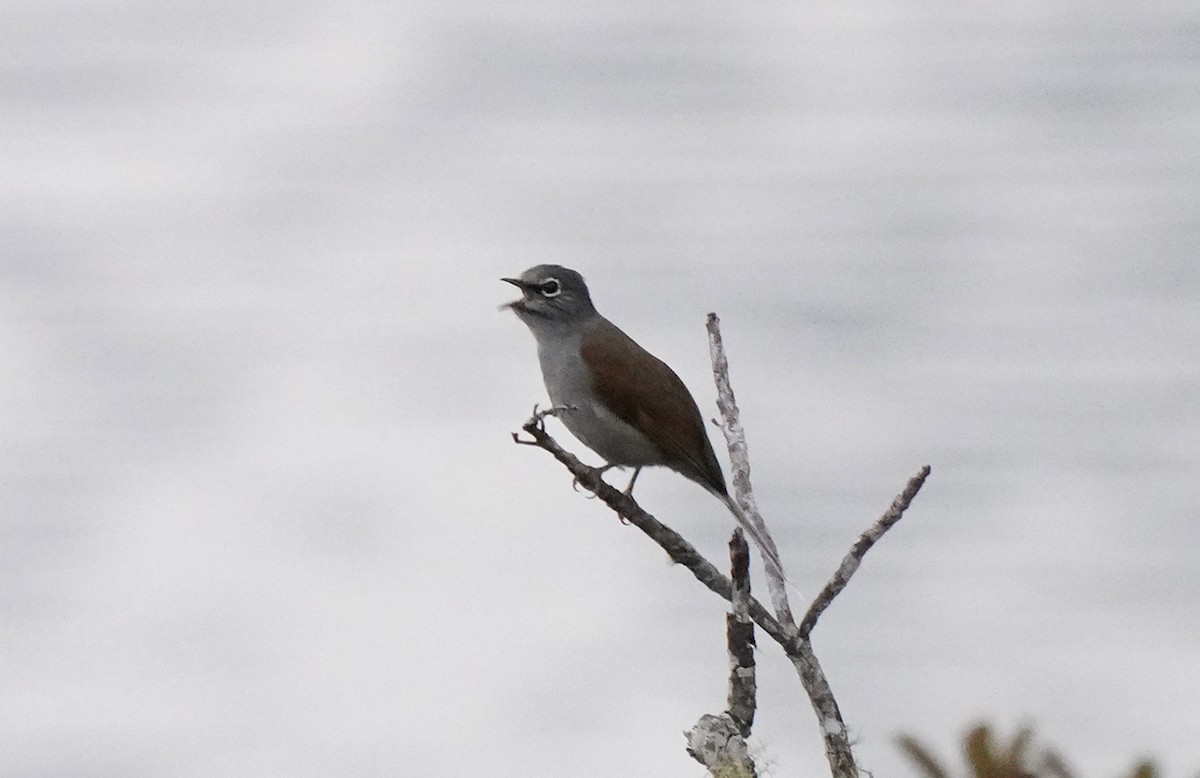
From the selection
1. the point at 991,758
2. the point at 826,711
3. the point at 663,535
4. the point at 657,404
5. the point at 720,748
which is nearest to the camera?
the point at 991,758

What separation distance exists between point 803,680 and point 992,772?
915mm

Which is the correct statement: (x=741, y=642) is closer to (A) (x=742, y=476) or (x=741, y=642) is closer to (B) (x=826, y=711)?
(B) (x=826, y=711)

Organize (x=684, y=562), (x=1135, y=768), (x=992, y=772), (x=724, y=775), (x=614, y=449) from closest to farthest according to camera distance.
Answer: (x=1135, y=768)
(x=992, y=772)
(x=724, y=775)
(x=684, y=562)
(x=614, y=449)

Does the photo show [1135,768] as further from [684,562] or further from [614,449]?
[614,449]

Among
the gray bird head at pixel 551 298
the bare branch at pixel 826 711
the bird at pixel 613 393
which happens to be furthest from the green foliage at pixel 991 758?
the gray bird head at pixel 551 298

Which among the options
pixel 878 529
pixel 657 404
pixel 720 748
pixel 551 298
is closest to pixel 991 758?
pixel 720 748

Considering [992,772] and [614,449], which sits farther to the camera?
[614,449]

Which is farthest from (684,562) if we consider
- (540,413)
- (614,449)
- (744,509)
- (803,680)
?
(614,449)

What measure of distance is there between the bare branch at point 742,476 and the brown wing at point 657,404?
2187 millimetres

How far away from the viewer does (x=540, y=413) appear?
12.6 ft

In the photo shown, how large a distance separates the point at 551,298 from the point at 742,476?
130 inches

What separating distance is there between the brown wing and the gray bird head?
0.25 meters

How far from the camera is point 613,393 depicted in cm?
599

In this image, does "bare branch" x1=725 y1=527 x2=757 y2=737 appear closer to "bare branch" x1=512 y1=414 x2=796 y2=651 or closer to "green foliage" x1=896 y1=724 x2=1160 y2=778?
"bare branch" x1=512 y1=414 x2=796 y2=651
